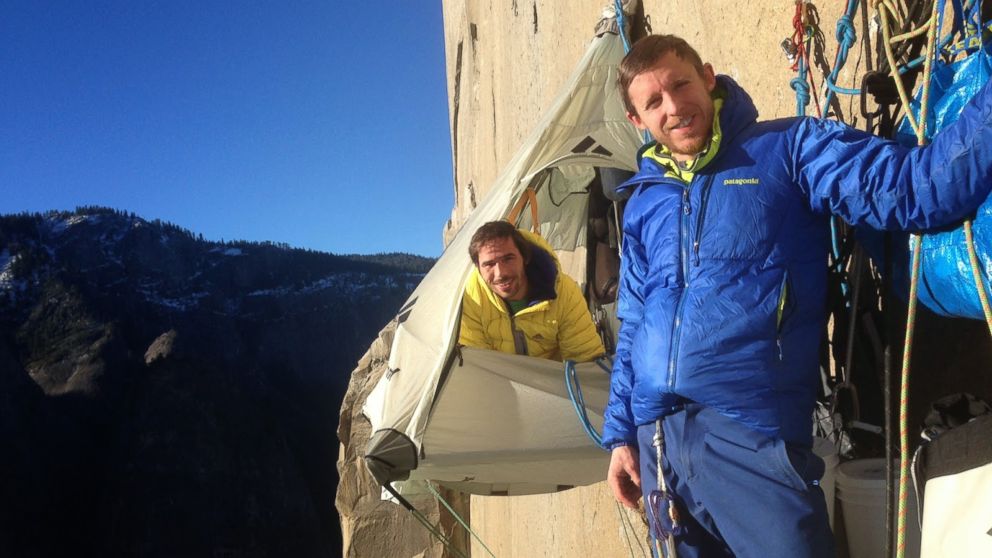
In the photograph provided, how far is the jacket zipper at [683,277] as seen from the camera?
1504mm

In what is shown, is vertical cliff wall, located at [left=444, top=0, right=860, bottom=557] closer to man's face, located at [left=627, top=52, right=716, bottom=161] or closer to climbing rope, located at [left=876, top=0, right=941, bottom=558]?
climbing rope, located at [left=876, top=0, right=941, bottom=558]

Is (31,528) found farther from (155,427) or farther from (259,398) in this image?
(259,398)

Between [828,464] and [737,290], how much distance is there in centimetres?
66

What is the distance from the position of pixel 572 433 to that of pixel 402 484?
1791 mm

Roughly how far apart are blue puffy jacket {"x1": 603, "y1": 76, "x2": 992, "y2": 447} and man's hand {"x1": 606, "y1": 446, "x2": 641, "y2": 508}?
22cm

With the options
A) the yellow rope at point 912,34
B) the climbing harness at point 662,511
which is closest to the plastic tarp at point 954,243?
the yellow rope at point 912,34

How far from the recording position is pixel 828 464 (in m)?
1.81

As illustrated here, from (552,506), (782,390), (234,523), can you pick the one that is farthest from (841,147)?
(234,523)

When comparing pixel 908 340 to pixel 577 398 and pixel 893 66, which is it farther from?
pixel 577 398

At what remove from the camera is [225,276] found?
4019cm

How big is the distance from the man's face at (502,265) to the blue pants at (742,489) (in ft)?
4.87

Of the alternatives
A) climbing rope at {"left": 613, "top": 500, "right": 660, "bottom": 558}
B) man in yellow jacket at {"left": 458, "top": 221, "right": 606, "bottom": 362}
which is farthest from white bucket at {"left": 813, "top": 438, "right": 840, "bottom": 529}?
climbing rope at {"left": 613, "top": 500, "right": 660, "bottom": 558}

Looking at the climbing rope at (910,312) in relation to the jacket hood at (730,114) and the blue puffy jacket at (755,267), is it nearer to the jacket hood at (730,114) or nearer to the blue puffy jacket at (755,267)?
the blue puffy jacket at (755,267)

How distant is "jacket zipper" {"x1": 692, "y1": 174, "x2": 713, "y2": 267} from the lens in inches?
59.9
